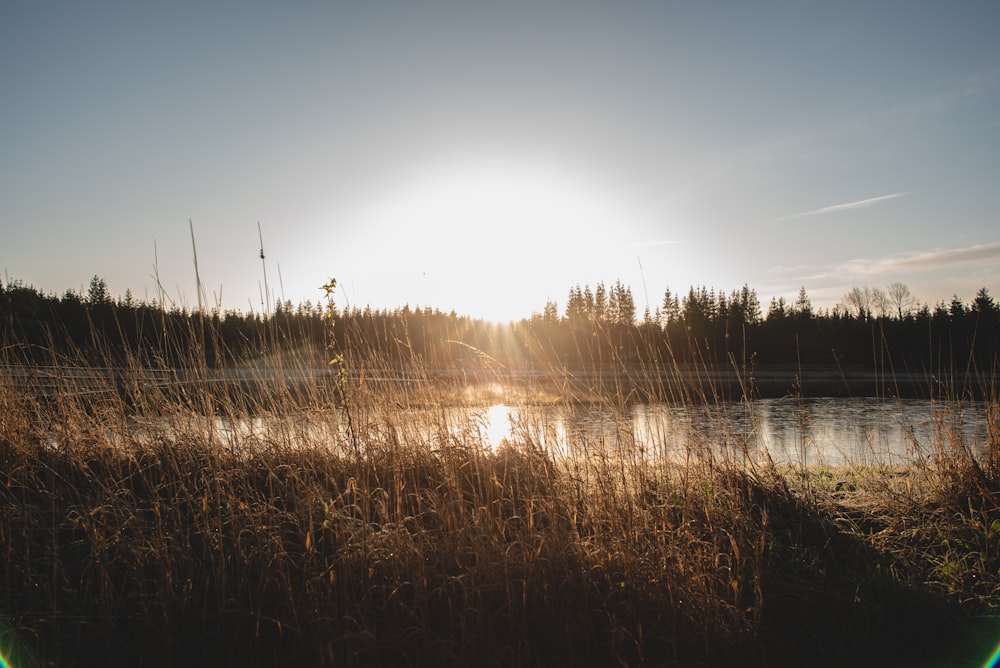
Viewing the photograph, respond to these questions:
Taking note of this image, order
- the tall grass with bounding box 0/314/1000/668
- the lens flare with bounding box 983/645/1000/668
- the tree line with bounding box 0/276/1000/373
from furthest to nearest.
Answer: the tree line with bounding box 0/276/1000/373 → the lens flare with bounding box 983/645/1000/668 → the tall grass with bounding box 0/314/1000/668

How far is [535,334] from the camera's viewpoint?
515 centimetres

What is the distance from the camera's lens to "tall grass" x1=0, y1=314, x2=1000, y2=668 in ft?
8.03

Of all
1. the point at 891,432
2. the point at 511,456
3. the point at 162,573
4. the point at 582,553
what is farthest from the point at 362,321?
the point at 891,432

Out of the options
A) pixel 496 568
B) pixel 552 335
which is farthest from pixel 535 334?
pixel 552 335

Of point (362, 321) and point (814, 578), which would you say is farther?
point (362, 321)

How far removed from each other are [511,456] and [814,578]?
2168mm

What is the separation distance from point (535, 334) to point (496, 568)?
110 inches

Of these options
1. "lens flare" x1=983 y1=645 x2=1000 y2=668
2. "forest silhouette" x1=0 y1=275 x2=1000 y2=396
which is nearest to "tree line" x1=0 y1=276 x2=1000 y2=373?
"forest silhouette" x1=0 y1=275 x2=1000 y2=396

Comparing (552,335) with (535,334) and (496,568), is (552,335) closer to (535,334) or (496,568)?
(535,334)

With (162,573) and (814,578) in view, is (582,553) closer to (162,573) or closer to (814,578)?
(814,578)

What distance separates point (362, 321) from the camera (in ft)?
20.5

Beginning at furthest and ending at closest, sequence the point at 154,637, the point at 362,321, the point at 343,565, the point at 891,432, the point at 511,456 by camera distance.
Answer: the point at 891,432 → the point at 362,321 → the point at 511,456 → the point at 343,565 → the point at 154,637

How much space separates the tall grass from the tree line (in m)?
1.15

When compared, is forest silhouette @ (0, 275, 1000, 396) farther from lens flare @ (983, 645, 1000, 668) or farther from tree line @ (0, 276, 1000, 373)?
lens flare @ (983, 645, 1000, 668)
